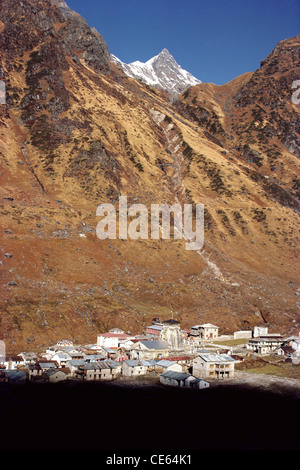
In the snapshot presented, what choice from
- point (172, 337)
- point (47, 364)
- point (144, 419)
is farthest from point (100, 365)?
point (172, 337)

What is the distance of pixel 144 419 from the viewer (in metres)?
41.2

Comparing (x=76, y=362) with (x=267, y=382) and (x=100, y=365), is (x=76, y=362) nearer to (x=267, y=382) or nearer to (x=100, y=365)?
(x=100, y=365)

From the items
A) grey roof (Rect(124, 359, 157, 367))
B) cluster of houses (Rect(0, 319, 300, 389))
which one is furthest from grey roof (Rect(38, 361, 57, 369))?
grey roof (Rect(124, 359, 157, 367))

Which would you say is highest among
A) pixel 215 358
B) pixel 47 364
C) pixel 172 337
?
pixel 172 337

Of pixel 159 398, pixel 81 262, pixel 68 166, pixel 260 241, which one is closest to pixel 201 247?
pixel 260 241

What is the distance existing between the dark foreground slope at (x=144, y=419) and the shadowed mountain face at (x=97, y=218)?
25.6 metres

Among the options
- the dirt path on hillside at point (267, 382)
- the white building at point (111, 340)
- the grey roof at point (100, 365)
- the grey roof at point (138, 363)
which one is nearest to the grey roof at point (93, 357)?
the grey roof at point (100, 365)

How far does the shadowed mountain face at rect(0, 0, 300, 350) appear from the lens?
292 feet

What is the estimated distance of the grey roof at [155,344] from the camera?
241ft

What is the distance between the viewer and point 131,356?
7194cm

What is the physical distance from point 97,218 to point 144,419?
8987cm

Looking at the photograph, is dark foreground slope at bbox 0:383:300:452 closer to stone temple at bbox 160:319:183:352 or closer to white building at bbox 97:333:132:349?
white building at bbox 97:333:132:349

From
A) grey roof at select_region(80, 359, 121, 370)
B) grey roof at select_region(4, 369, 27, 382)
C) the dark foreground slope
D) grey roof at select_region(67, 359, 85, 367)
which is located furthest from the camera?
grey roof at select_region(67, 359, 85, 367)

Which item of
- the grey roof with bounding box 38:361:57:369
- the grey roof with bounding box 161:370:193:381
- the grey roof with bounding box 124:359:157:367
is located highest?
the grey roof with bounding box 38:361:57:369
